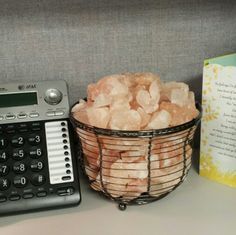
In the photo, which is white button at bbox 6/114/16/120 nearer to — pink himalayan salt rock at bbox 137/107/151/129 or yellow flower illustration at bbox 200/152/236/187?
pink himalayan salt rock at bbox 137/107/151/129

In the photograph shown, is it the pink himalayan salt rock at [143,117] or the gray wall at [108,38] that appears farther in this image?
the gray wall at [108,38]

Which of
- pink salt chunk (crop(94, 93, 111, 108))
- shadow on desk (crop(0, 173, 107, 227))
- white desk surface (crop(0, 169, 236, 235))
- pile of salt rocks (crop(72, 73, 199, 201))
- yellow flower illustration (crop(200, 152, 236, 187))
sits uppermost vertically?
pink salt chunk (crop(94, 93, 111, 108))

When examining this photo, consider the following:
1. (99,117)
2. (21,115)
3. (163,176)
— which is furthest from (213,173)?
(21,115)

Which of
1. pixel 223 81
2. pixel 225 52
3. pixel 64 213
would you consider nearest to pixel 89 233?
pixel 64 213

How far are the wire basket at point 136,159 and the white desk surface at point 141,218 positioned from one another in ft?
0.09

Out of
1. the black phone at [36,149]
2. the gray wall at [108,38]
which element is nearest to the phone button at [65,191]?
the black phone at [36,149]

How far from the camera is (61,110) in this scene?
71 cm

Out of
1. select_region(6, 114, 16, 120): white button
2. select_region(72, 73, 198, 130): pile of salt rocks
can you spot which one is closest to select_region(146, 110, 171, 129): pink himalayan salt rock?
select_region(72, 73, 198, 130): pile of salt rocks

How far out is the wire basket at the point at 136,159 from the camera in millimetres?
589

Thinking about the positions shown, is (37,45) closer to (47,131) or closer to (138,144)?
(47,131)

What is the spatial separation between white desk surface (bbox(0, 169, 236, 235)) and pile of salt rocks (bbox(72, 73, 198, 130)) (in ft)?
0.48

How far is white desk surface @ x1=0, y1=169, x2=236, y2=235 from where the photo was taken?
23.4 inches

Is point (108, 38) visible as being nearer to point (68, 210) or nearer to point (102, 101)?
point (102, 101)

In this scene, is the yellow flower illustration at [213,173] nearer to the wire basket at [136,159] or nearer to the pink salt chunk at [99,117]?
the wire basket at [136,159]
